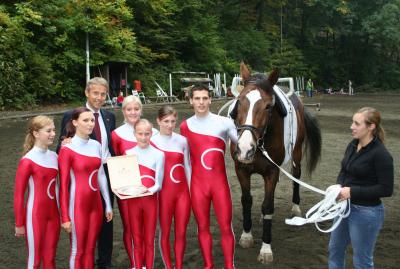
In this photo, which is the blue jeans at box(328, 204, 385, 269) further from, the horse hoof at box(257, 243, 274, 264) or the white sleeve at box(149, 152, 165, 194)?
the white sleeve at box(149, 152, 165, 194)

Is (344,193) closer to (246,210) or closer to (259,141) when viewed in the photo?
(259,141)

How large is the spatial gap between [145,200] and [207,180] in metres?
0.57

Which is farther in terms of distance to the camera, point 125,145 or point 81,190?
A: point 125,145

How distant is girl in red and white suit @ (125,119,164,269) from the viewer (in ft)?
12.1

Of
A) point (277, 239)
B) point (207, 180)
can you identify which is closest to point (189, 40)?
point (277, 239)

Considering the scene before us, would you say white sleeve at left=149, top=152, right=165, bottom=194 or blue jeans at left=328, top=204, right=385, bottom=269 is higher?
white sleeve at left=149, top=152, right=165, bottom=194

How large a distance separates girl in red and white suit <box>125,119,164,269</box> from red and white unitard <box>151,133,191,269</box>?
0.27 ft

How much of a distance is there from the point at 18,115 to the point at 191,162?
1636 centimetres

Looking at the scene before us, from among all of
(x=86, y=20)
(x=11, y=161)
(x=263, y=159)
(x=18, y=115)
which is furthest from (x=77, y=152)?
(x=86, y=20)

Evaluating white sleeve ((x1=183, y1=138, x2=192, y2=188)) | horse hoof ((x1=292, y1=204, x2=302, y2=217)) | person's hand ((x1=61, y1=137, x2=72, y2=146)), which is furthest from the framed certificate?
horse hoof ((x1=292, y1=204, x2=302, y2=217))

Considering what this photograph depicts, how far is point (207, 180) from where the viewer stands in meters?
3.83

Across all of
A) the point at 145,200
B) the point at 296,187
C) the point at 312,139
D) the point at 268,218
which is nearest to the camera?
the point at 145,200

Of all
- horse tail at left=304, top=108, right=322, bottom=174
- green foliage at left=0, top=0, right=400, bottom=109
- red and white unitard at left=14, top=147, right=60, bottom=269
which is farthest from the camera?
green foliage at left=0, top=0, right=400, bottom=109

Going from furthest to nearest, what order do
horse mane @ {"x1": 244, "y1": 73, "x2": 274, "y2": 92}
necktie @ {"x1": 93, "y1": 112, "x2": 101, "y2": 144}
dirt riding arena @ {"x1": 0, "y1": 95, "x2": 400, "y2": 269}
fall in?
dirt riding arena @ {"x1": 0, "y1": 95, "x2": 400, "y2": 269}
horse mane @ {"x1": 244, "y1": 73, "x2": 274, "y2": 92}
necktie @ {"x1": 93, "y1": 112, "x2": 101, "y2": 144}
